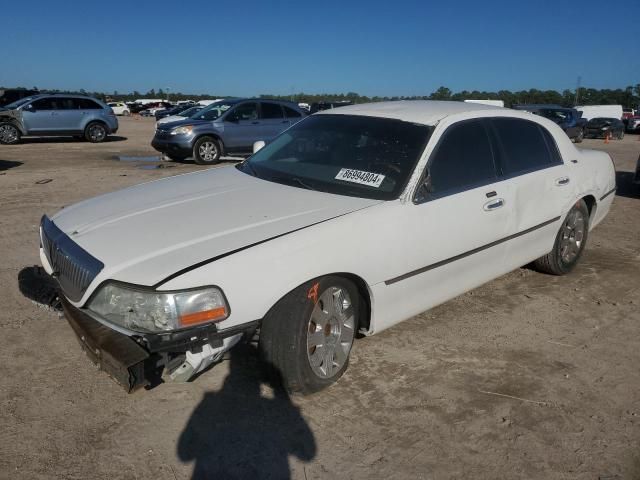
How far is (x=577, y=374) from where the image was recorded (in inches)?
130

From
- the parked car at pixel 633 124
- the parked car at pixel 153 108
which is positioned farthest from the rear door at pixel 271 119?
the parked car at pixel 153 108

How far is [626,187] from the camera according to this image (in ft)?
34.4

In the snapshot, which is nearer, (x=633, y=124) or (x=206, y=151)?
(x=206, y=151)

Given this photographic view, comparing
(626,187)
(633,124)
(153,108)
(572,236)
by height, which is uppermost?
(572,236)

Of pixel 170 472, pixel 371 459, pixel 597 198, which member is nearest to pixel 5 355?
pixel 170 472

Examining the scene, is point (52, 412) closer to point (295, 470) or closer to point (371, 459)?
point (295, 470)

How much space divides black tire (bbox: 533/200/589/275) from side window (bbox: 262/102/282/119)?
9.46 metres

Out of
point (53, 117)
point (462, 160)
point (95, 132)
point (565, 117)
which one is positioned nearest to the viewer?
point (462, 160)

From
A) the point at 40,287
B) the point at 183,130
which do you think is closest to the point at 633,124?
the point at 183,130

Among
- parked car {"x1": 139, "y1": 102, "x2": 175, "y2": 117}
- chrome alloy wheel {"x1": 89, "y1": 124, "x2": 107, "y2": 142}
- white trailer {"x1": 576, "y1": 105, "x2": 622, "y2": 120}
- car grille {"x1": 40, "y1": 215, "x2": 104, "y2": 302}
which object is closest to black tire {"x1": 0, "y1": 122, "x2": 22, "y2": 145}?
chrome alloy wheel {"x1": 89, "y1": 124, "x2": 107, "y2": 142}

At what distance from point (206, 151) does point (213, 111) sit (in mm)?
1200

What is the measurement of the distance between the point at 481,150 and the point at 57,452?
3.18 metres

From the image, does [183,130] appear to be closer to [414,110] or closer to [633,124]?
[414,110]

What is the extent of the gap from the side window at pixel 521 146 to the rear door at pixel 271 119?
9.24 metres
